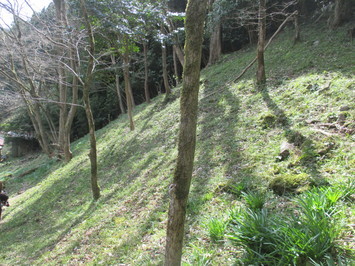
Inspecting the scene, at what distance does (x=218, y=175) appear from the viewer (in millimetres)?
5383

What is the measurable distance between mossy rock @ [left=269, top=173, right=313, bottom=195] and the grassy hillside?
0.05ft

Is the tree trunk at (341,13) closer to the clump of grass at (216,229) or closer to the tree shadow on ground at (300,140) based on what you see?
the tree shadow on ground at (300,140)

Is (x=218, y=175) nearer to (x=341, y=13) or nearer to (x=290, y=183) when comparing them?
(x=290, y=183)

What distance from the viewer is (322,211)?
2.89m

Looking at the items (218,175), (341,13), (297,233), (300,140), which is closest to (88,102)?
(218,175)

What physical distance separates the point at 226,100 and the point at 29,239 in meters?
7.75

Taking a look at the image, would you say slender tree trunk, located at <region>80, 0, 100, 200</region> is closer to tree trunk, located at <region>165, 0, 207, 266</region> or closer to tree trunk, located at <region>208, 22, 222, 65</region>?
tree trunk, located at <region>165, 0, 207, 266</region>

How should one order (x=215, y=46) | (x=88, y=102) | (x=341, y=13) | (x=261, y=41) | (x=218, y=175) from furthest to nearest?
(x=215, y=46)
(x=341, y=13)
(x=261, y=41)
(x=88, y=102)
(x=218, y=175)

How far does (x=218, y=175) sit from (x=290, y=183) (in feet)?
5.59

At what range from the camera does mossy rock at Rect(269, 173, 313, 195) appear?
381 cm

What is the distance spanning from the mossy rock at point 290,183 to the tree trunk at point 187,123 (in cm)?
204

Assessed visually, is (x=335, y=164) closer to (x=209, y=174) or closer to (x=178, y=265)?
(x=209, y=174)

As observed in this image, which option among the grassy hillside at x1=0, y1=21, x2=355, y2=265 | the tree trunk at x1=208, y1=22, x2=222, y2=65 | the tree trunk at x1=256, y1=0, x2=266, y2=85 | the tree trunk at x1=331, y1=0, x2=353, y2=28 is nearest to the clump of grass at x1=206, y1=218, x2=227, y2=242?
the grassy hillside at x1=0, y1=21, x2=355, y2=265

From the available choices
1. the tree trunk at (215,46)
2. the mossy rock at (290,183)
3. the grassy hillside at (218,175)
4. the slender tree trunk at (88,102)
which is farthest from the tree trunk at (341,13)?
the slender tree trunk at (88,102)
